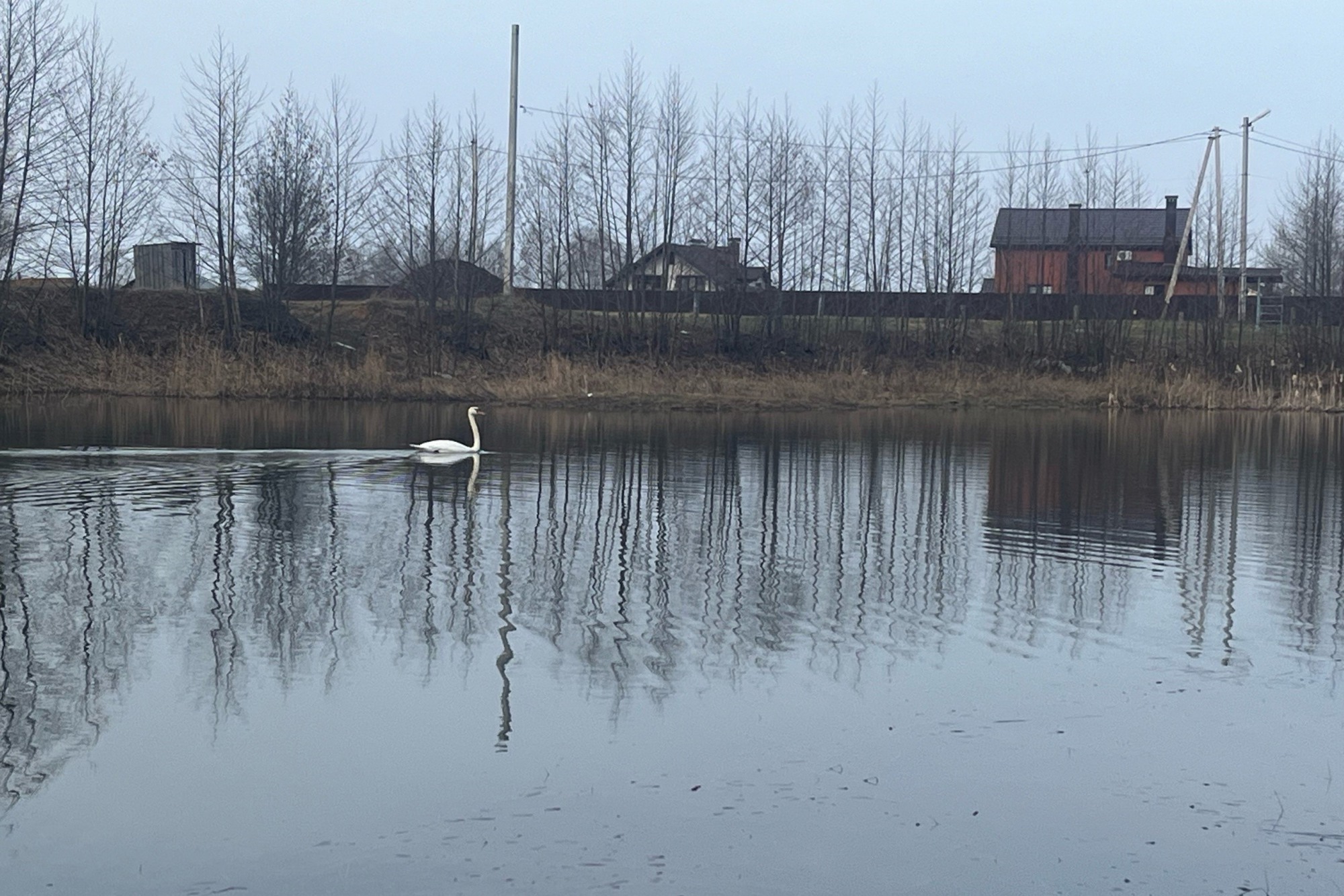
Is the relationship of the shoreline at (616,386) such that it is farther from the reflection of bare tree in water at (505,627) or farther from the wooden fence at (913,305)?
the reflection of bare tree in water at (505,627)

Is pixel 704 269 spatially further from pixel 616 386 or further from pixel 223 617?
pixel 223 617

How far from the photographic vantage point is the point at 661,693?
343 inches

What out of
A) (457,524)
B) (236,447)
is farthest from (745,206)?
(457,524)

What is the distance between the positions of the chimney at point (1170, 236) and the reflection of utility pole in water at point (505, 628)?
65630 millimetres

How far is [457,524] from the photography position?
15.6 metres

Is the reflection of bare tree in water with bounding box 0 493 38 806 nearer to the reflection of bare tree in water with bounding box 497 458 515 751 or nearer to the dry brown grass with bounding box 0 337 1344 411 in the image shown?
the reflection of bare tree in water with bounding box 497 458 515 751

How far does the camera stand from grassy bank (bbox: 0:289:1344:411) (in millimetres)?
40438

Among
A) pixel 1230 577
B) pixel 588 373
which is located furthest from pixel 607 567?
pixel 588 373

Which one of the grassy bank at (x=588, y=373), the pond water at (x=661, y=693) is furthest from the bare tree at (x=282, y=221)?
the pond water at (x=661, y=693)

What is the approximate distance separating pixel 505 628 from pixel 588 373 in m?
31.2

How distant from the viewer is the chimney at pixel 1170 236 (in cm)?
7700

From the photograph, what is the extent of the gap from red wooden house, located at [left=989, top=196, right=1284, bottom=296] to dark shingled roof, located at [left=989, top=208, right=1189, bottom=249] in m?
0.04

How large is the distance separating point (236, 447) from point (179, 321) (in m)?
24.5

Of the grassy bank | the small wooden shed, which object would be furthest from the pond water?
the small wooden shed
